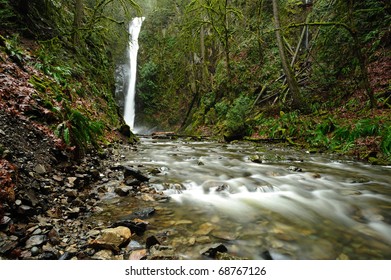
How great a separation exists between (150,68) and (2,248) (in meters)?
26.7

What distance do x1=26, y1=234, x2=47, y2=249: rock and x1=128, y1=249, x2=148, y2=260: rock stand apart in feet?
2.45

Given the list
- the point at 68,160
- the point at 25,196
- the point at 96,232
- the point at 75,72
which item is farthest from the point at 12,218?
the point at 75,72

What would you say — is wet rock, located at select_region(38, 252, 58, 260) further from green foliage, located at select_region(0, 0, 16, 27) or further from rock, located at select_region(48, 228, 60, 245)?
green foliage, located at select_region(0, 0, 16, 27)

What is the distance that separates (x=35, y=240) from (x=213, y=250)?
1490mm

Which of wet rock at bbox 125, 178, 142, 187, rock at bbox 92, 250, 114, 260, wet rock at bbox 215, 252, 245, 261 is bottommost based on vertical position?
wet rock at bbox 215, 252, 245, 261

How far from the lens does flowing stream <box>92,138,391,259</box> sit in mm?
2316

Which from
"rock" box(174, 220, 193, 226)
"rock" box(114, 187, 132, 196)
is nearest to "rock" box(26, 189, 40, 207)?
"rock" box(114, 187, 132, 196)

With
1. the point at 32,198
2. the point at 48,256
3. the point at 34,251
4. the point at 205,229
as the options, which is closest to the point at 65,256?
the point at 48,256

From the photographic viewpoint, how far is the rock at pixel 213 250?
213cm

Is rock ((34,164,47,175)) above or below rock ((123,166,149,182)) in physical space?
above

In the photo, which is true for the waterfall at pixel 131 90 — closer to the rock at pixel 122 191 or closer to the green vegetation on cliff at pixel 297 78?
the green vegetation on cliff at pixel 297 78

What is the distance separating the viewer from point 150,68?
2691 cm

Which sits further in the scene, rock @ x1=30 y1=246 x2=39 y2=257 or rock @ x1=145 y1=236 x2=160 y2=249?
rock @ x1=145 y1=236 x2=160 y2=249

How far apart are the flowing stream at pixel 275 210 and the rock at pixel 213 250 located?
0.20ft
